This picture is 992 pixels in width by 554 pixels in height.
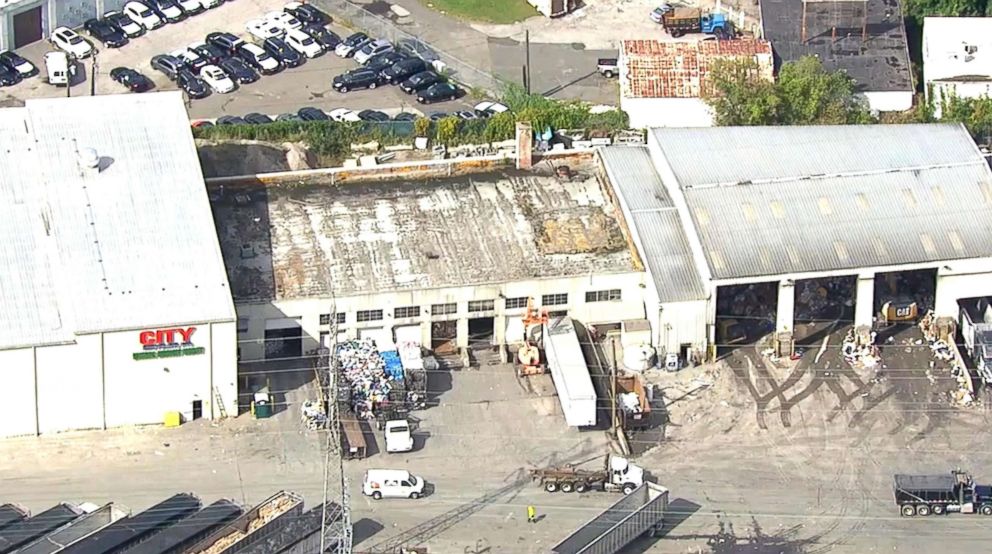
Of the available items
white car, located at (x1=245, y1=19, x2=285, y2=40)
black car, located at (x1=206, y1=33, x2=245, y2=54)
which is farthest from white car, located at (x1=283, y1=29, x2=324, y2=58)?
black car, located at (x1=206, y1=33, x2=245, y2=54)

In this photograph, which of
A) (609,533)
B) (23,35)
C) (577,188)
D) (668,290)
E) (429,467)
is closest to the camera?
(609,533)

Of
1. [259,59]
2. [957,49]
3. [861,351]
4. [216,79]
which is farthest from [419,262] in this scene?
[957,49]

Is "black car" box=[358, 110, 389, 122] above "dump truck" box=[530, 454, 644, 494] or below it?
above

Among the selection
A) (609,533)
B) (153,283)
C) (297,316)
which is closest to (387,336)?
(297,316)

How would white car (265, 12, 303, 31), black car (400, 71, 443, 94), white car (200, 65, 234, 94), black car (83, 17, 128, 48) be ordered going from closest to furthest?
white car (200, 65, 234, 94)
black car (400, 71, 443, 94)
black car (83, 17, 128, 48)
white car (265, 12, 303, 31)

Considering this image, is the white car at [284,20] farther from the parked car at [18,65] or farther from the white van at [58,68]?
the parked car at [18,65]

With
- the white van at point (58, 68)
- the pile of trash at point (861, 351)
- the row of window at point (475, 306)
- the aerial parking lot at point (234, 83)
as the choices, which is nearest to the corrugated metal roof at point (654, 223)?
the row of window at point (475, 306)

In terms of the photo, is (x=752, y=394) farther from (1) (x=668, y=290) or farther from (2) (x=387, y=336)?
(2) (x=387, y=336)

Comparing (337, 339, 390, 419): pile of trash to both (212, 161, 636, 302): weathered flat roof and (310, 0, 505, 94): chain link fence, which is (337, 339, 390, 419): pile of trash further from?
(310, 0, 505, 94): chain link fence
